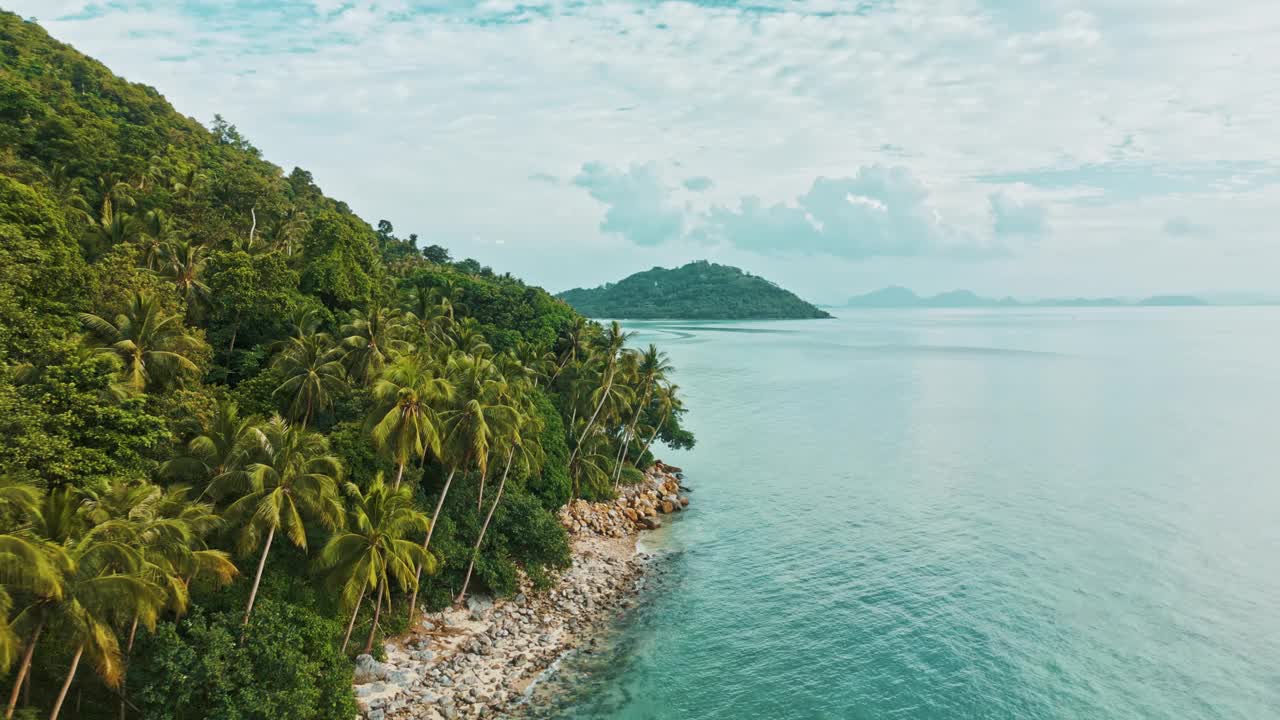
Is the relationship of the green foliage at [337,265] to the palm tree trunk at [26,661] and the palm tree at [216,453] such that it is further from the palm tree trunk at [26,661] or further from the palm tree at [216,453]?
the palm tree trunk at [26,661]

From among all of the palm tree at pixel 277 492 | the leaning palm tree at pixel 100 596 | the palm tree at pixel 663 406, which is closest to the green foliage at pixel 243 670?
the palm tree at pixel 277 492

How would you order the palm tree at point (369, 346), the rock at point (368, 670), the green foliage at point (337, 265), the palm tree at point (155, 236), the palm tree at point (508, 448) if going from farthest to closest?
the green foliage at point (337, 265)
the palm tree at point (155, 236)
the palm tree at point (369, 346)
the palm tree at point (508, 448)
the rock at point (368, 670)

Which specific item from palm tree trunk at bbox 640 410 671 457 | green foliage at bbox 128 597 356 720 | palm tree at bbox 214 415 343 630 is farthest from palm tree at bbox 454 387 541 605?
palm tree trunk at bbox 640 410 671 457

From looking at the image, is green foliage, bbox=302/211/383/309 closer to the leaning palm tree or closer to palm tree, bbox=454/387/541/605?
palm tree, bbox=454/387/541/605

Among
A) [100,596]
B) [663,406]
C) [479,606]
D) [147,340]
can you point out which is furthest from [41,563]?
[663,406]

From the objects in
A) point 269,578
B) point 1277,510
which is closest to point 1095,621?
point 1277,510

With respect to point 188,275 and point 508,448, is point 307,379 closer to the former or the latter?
point 508,448

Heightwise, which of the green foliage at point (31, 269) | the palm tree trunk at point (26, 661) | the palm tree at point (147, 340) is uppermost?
the green foliage at point (31, 269)
